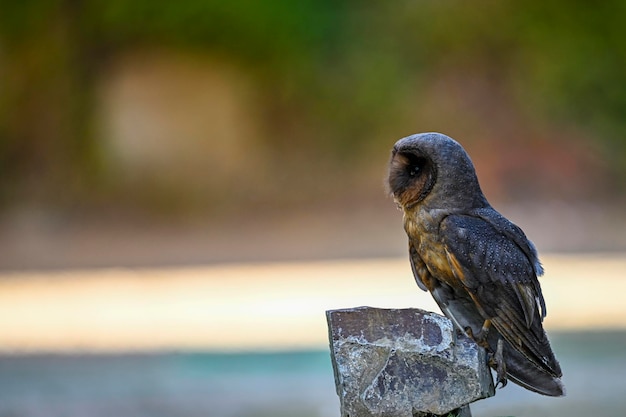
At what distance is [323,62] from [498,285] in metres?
11.6

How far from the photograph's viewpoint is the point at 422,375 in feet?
11.6

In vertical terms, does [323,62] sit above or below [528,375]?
above

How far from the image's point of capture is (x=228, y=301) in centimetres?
907

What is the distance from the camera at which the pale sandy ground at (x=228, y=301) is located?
7.68 meters

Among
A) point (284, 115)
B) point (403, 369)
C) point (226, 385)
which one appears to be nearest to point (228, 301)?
point (226, 385)

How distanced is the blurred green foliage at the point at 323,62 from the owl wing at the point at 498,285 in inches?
432

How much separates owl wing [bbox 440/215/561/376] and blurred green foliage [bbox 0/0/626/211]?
11.0m

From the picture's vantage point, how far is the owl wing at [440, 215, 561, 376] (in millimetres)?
3590

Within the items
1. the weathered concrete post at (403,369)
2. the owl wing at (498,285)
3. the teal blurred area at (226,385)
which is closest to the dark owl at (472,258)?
the owl wing at (498,285)

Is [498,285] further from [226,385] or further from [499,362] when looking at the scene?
[226,385]

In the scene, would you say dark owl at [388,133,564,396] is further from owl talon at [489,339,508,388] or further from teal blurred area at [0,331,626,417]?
teal blurred area at [0,331,626,417]

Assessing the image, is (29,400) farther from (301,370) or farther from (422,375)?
(422,375)

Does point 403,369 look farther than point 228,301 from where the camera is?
No

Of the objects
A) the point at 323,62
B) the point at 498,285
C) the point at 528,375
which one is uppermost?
the point at 323,62
